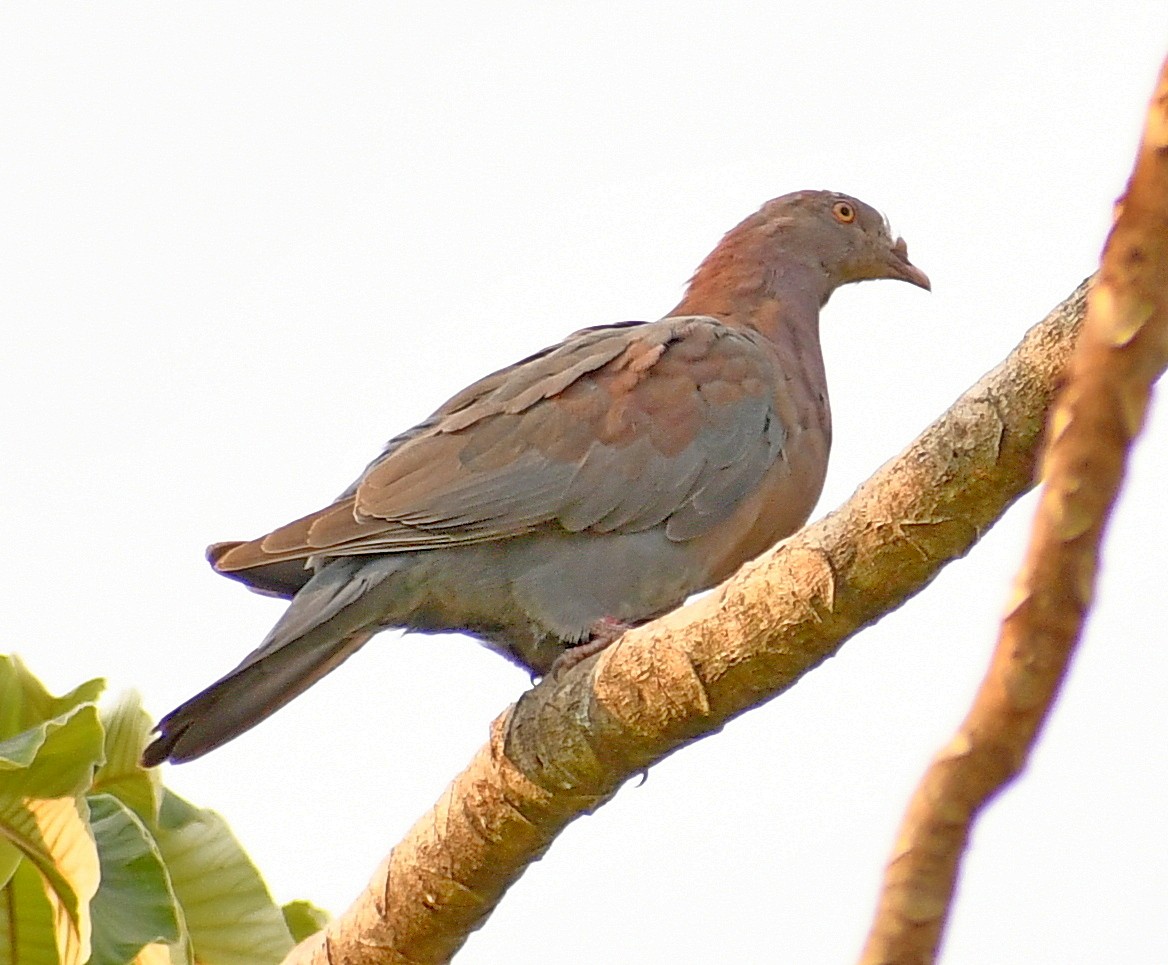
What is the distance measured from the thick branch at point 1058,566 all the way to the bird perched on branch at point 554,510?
2753mm

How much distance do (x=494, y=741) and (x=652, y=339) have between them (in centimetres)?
165

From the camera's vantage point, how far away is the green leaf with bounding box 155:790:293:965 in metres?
3.69

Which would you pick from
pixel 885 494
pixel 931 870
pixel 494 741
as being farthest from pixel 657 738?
pixel 931 870

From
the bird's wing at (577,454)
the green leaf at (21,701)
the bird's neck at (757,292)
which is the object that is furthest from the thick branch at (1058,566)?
the bird's neck at (757,292)

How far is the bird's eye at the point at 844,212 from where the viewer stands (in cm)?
600

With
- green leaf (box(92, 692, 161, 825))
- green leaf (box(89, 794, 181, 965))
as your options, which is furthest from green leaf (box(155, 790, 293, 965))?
green leaf (box(89, 794, 181, 965))

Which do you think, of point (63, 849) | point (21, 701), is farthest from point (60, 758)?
point (21, 701)

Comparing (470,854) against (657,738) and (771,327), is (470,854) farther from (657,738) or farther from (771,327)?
(771,327)

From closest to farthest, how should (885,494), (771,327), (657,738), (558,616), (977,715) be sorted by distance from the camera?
(977,715), (885,494), (657,738), (558,616), (771,327)

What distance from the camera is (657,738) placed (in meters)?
3.04

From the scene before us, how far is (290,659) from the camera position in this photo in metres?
4.03

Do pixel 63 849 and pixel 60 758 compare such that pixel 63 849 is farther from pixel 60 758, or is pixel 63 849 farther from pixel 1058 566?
pixel 1058 566

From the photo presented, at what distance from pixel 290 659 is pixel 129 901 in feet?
2.90

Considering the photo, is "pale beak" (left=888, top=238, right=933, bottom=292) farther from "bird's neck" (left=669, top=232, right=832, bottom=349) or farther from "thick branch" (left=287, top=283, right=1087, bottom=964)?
"thick branch" (left=287, top=283, right=1087, bottom=964)
